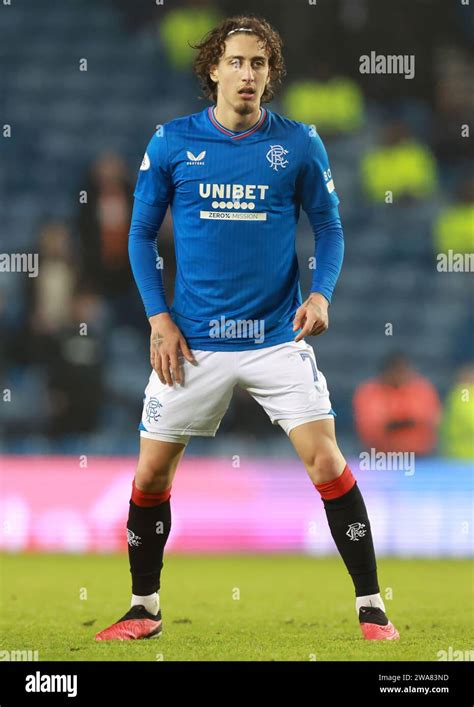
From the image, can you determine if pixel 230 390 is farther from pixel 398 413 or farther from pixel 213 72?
pixel 398 413

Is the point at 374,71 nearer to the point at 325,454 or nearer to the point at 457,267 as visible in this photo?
the point at 457,267

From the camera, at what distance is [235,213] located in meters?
4.94

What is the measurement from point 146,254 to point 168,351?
1.36ft

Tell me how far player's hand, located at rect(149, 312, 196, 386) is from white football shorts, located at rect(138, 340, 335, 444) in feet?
0.12

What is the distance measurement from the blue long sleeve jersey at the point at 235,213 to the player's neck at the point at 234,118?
20 mm

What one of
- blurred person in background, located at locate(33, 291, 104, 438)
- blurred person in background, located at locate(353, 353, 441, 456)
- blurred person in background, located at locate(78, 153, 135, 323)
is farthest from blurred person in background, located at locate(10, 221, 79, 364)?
blurred person in background, located at locate(353, 353, 441, 456)

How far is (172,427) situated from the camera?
4.99 metres

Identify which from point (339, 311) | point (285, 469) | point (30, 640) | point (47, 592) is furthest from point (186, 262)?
point (339, 311)

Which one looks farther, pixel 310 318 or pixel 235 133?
pixel 235 133

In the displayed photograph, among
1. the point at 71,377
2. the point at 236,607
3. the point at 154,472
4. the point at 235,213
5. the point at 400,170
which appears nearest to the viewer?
the point at 235,213

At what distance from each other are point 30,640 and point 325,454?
1.35 m

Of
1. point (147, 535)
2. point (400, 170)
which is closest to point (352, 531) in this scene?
point (147, 535)

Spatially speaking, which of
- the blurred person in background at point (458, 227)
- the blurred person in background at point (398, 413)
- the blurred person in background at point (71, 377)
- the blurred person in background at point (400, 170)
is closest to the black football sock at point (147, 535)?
the blurred person in background at point (398, 413)

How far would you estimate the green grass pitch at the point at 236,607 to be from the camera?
15.5 feet
